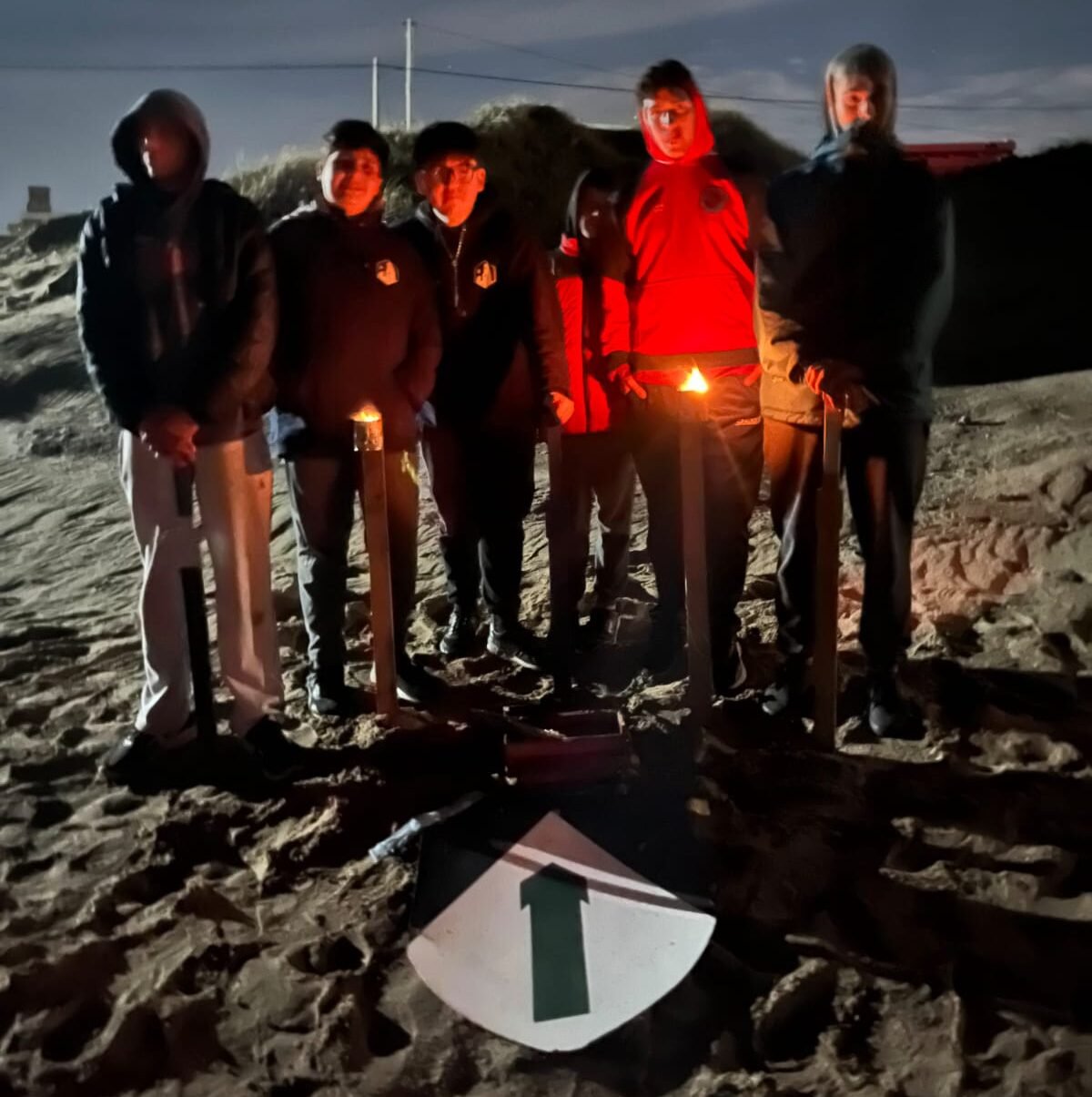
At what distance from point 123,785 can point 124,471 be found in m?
1.01

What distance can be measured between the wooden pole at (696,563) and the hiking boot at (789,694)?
24 centimetres

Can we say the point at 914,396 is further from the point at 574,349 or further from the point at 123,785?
the point at 123,785

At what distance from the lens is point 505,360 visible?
12.4 ft

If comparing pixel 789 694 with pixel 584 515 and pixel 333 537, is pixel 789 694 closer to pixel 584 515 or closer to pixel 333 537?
pixel 584 515

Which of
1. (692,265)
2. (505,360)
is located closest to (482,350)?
(505,360)

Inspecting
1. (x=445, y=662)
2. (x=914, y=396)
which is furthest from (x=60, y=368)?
(x=914, y=396)

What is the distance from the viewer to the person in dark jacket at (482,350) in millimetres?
3611

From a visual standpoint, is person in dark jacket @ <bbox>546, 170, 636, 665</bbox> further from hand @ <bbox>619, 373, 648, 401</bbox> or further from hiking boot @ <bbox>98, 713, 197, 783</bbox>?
hiking boot @ <bbox>98, 713, 197, 783</bbox>

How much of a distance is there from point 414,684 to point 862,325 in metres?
2.00

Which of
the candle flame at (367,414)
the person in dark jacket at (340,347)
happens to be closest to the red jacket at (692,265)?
the person in dark jacket at (340,347)

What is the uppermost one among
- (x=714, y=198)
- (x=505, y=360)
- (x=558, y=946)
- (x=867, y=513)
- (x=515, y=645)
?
(x=714, y=198)

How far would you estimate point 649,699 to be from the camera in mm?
3824

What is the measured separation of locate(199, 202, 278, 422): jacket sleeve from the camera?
10.3ft

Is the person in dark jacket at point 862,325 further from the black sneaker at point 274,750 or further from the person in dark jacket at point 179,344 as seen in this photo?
the black sneaker at point 274,750
